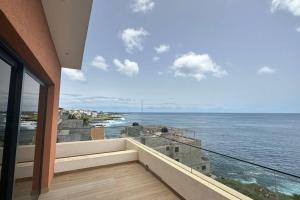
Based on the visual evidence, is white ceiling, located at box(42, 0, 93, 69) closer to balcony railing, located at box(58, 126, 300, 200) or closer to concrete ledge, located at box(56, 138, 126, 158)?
balcony railing, located at box(58, 126, 300, 200)

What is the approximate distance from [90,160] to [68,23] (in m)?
3.73

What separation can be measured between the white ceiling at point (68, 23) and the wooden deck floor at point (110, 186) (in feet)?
8.89

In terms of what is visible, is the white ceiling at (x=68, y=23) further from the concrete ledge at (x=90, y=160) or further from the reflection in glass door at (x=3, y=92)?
the concrete ledge at (x=90, y=160)

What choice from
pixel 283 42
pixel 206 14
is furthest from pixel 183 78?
pixel 206 14

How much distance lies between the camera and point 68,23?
1965mm

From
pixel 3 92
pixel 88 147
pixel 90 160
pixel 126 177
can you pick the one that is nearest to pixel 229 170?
pixel 126 177

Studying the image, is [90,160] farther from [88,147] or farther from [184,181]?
[184,181]

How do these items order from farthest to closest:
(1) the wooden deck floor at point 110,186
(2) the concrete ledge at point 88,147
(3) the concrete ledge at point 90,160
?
(2) the concrete ledge at point 88,147, (3) the concrete ledge at point 90,160, (1) the wooden deck floor at point 110,186

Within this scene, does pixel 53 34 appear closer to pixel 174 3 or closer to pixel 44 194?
pixel 44 194

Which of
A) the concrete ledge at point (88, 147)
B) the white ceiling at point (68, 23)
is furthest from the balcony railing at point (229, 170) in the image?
the white ceiling at point (68, 23)

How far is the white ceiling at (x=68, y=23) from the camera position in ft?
5.28

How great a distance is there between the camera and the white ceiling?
161 cm

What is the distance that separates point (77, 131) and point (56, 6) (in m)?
4.60

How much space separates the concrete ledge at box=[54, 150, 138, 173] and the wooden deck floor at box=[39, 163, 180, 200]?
16cm
